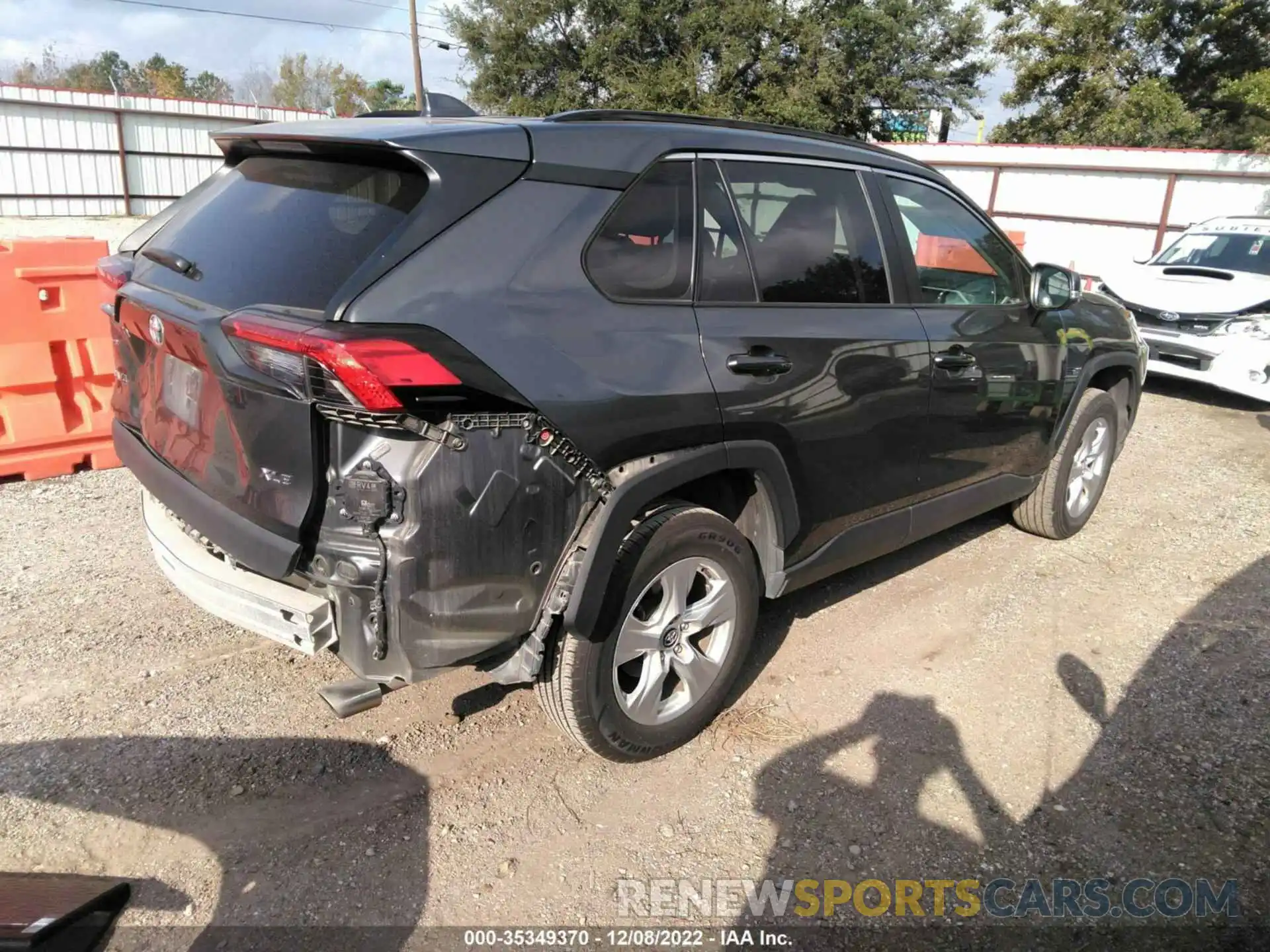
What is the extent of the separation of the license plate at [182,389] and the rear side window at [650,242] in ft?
3.93

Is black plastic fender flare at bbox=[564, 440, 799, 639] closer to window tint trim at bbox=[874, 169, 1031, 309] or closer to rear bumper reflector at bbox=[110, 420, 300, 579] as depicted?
rear bumper reflector at bbox=[110, 420, 300, 579]

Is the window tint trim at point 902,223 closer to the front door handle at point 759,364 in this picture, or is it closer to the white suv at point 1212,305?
the front door handle at point 759,364

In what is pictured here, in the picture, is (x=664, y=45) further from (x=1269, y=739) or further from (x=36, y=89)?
(x=1269, y=739)

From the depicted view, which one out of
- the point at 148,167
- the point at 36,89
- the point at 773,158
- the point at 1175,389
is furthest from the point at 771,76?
the point at 773,158

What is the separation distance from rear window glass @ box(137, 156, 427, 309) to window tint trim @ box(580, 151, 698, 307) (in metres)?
0.50

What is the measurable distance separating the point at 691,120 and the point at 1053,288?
2.14 meters

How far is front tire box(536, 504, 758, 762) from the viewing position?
2.78 meters

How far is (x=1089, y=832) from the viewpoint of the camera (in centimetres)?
290

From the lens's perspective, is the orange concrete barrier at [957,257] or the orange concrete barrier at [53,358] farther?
the orange concrete barrier at [53,358]

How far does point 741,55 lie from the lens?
96.6 ft

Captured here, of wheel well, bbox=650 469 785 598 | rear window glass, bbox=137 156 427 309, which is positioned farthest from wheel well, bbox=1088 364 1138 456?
rear window glass, bbox=137 156 427 309

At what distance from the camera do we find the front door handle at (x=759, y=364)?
2.95 metres

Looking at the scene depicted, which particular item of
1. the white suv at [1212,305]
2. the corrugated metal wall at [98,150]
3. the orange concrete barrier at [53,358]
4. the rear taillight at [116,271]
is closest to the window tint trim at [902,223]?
the rear taillight at [116,271]

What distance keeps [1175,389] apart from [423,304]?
9744mm
